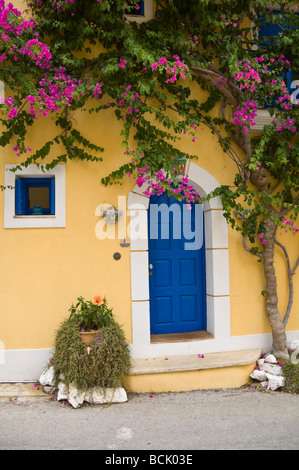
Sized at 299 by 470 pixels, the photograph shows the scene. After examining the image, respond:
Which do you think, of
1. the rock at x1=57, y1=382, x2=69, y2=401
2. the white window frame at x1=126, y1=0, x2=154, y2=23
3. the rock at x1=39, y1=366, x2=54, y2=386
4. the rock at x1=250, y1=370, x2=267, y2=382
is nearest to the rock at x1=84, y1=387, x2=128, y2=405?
the rock at x1=57, y1=382, x2=69, y2=401

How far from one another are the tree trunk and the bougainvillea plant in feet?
0.04

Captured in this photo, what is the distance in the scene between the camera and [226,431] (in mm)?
3045

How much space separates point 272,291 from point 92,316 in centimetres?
219

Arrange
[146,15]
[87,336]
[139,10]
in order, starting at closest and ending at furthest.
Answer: [87,336]
[146,15]
[139,10]

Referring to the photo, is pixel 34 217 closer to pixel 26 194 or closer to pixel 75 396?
pixel 26 194

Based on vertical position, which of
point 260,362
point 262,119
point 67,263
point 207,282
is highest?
point 262,119

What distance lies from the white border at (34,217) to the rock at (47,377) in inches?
61.2

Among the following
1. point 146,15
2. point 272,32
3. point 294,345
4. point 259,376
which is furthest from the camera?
point 272,32

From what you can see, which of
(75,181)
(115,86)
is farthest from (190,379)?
(115,86)

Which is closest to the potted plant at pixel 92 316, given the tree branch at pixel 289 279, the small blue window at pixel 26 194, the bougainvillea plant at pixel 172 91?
the small blue window at pixel 26 194

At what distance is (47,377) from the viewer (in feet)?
12.3

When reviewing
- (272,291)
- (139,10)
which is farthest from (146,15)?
(272,291)

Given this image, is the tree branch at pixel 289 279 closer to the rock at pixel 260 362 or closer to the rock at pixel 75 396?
the rock at pixel 260 362

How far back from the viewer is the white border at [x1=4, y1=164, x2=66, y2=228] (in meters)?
4.03
